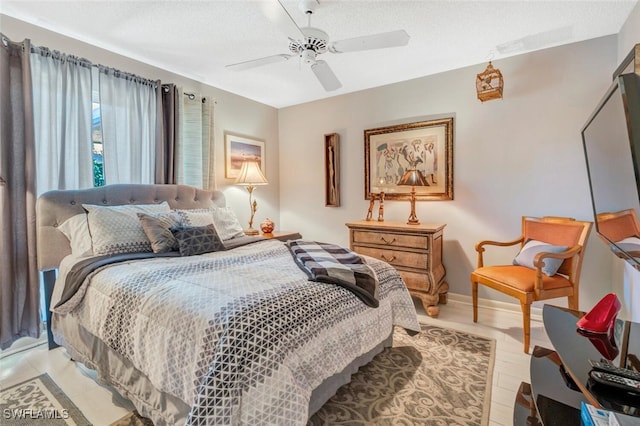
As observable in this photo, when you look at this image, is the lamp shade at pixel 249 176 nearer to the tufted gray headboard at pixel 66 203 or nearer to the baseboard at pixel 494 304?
the tufted gray headboard at pixel 66 203

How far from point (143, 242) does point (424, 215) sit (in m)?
2.79

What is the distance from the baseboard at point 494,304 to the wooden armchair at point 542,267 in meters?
0.42

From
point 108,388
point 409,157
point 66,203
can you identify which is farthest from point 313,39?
point 108,388

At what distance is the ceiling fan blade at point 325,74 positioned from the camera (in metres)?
2.32

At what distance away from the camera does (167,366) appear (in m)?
1.32

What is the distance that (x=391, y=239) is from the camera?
10.3ft

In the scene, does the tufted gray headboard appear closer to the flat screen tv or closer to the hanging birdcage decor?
the hanging birdcage decor

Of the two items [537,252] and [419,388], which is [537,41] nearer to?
[537,252]

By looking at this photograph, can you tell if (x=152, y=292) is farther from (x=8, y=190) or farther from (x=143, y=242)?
(x=8, y=190)

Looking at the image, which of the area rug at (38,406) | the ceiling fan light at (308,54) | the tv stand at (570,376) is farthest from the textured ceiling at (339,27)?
the area rug at (38,406)

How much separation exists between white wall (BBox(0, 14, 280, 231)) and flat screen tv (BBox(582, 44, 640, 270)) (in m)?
3.47

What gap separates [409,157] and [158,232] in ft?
8.71

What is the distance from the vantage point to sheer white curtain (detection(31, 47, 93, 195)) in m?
2.39

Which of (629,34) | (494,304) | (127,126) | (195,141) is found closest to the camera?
(629,34)
